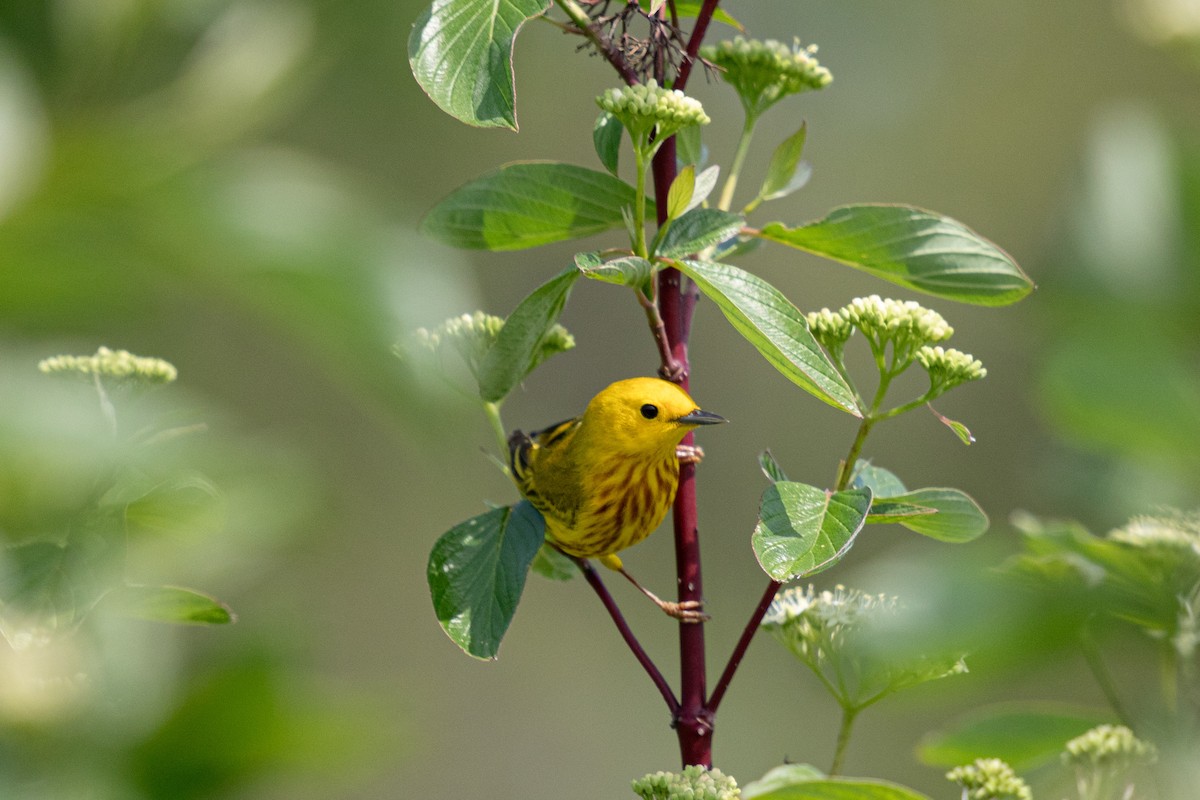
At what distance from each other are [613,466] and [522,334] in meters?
0.62

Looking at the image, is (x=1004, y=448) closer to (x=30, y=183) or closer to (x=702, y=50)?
(x=702, y=50)

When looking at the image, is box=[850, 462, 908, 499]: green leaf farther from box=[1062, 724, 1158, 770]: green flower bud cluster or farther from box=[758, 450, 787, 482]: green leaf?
box=[1062, 724, 1158, 770]: green flower bud cluster

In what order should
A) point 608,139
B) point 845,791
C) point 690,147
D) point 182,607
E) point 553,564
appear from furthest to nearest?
point 553,564
point 690,147
point 608,139
point 182,607
point 845,791

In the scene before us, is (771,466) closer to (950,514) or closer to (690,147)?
(950,514)

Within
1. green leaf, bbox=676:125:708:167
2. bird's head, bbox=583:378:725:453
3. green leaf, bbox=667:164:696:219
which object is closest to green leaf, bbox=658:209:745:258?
green leaf, bbox=667:164:696:219

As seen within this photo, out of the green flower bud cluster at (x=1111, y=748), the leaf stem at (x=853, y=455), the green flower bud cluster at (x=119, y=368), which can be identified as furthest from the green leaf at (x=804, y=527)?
the green flower bud cluster at (x=119, y=368)

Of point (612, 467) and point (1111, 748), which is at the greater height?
point (612, 467)

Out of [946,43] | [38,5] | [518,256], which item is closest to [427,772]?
[518,256]

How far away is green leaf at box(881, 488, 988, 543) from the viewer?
3.06ft

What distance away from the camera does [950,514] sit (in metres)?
0.94

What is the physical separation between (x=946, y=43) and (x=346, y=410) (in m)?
3.35

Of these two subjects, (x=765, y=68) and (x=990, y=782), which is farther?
(x=765, y=68)

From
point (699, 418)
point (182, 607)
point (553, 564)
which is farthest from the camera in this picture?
point (699, 418)

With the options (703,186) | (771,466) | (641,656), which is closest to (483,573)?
(641,656)
